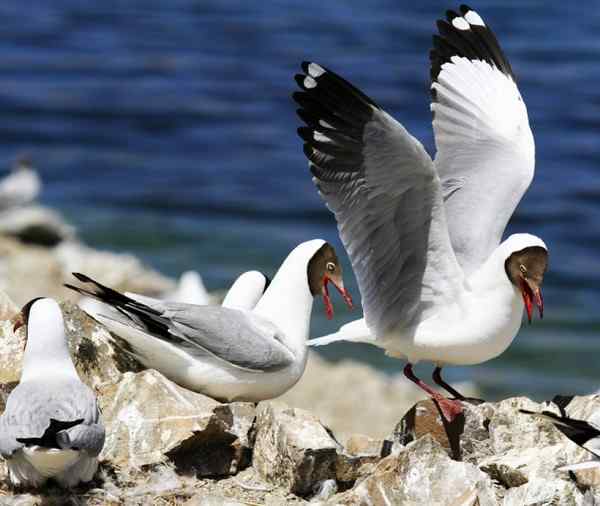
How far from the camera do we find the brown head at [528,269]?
6.25 meters

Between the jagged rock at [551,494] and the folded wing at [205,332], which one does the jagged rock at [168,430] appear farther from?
the jagged rock at [551,494]

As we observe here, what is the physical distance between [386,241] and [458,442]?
0.96 meters

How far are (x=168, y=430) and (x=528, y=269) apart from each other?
1.77m

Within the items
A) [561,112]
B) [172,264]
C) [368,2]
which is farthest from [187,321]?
[368,2]

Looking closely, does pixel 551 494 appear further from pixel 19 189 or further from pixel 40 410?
pixel 19 189

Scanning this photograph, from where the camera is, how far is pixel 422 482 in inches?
202

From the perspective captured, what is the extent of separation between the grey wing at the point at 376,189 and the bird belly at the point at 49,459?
5.79 ft

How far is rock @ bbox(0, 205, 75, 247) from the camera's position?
1479 centimetres

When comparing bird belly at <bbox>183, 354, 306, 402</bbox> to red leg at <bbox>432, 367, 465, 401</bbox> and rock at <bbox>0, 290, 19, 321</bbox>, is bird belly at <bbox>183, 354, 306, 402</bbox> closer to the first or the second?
red leg at <bbox>432, 367, 465, 401</bbox>

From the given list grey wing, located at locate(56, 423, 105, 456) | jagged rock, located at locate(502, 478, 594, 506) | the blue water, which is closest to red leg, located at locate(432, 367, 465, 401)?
jagged rock, located at locate(502, 478, 594, 506)

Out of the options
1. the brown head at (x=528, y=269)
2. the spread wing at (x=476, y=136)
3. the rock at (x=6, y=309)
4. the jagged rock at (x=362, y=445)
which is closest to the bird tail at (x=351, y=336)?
the jagged rock at (x=362, y=445)

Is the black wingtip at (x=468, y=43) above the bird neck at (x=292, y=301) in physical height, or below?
above

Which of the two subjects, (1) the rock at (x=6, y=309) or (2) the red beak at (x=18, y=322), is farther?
(1) the rock at (x=6, y=309)

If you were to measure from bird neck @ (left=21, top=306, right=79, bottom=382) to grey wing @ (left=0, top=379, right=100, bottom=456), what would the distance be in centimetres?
12
